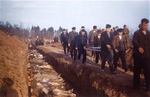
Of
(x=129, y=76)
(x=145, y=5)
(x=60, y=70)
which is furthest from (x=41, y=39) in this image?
(x=145, y=5)

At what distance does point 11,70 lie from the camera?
636 centimetres

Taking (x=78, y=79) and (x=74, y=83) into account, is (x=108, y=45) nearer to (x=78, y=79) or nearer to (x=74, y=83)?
(x=78, y=79)

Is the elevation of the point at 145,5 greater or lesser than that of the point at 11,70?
greater

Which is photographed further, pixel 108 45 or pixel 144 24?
pixel 108 45

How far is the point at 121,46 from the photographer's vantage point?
5.55 metres

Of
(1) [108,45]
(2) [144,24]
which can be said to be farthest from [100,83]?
(2) [144,24]

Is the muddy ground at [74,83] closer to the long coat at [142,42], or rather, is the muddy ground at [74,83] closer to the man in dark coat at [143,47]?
the man in dark coat at [143,47]

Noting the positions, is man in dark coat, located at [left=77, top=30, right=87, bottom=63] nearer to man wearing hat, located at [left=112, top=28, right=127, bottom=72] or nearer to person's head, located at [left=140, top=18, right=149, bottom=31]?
man wearing hat, located at [left=112, top=28, right=127, bottom=72]

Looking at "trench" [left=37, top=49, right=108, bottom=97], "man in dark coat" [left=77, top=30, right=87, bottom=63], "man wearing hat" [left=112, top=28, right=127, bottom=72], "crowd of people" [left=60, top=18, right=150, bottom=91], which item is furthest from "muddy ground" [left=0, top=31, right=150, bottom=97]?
"man in dark coat" [left=77, top=30, right=87, bottom=63]

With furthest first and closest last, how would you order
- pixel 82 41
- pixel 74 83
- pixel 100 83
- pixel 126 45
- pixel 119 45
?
pixel 82 41, pixel 74 83, pixel 126 45, pixel 119 45, pixel 100 83

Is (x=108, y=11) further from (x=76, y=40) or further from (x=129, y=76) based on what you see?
(x=76, y=40)

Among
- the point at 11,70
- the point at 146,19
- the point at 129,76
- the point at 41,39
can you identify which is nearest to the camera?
the point at 146,19

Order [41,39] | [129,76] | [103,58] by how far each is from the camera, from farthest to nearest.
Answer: [41,39] → [103,58] → [129,76]

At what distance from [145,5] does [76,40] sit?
2.83 metres
